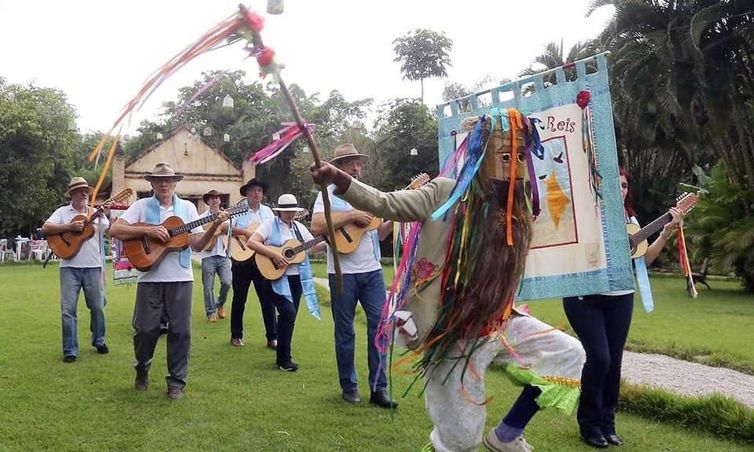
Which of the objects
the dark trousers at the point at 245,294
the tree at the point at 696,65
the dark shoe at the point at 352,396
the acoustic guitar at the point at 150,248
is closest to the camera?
the dark shoe at the point at 352,396

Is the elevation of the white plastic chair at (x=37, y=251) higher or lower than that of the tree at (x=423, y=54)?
lower

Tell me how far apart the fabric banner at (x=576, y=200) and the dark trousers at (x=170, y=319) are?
2930 millimetres

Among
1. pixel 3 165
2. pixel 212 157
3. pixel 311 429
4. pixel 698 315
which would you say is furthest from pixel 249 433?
pixel 212 157

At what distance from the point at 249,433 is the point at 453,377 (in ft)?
6.56

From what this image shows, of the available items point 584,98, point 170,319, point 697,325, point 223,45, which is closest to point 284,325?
point 170,319

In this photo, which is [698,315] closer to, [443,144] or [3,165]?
[443,144]

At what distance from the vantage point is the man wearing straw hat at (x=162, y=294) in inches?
230

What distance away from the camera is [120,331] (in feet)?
31.2

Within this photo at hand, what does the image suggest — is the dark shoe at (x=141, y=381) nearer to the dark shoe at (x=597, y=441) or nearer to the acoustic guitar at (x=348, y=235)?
the acoustic guitar at (x=348, y=235)

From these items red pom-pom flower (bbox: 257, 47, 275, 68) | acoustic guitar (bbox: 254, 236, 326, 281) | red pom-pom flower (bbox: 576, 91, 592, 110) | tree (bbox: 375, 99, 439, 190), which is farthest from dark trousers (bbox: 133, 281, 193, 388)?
tree (bbox: 375, 99, 439, 190)

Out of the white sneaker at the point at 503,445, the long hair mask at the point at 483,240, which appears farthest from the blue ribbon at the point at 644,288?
the long hair mask at the point at 483,240

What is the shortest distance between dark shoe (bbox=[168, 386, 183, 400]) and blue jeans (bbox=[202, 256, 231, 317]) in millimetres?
4480

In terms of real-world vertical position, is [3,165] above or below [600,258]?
above

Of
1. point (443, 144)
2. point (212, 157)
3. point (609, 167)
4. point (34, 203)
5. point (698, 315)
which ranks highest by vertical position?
point (212, 157)
